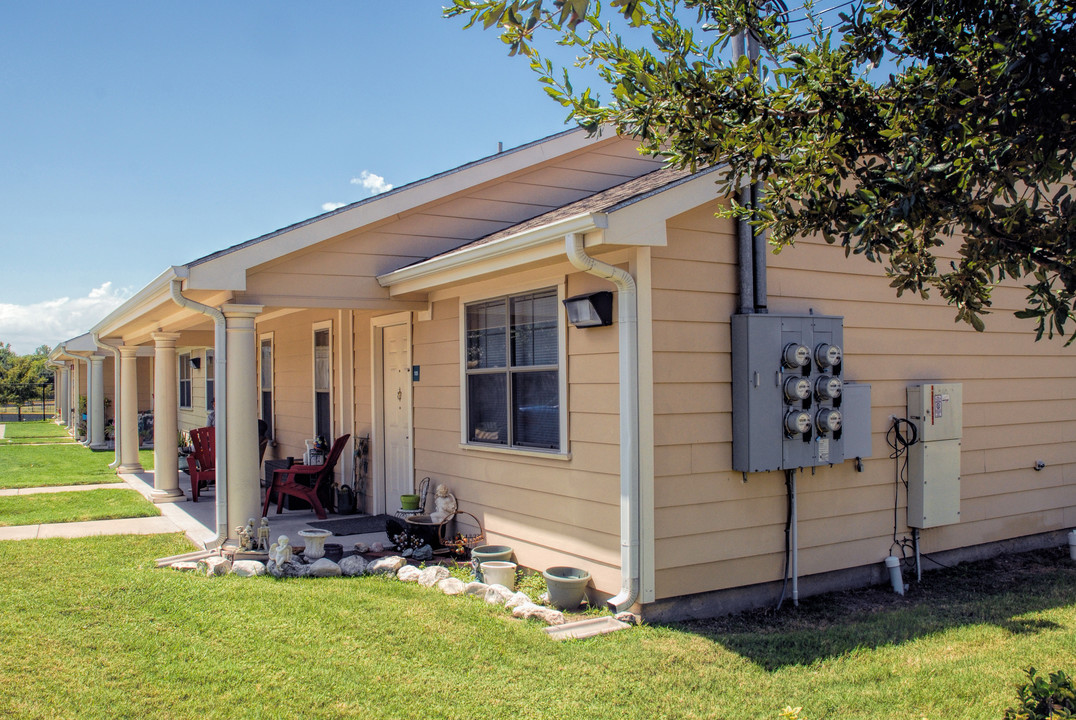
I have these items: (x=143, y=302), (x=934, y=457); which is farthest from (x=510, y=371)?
(x=143, y=302)

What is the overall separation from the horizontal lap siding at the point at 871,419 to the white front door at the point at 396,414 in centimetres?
351

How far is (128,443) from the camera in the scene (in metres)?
13.6

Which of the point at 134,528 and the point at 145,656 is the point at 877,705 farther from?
the point at 134,528

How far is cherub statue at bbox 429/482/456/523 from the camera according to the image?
279 inches

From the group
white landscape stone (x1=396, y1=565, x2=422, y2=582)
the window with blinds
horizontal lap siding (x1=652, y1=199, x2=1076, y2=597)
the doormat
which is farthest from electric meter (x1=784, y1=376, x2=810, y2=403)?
the doormat

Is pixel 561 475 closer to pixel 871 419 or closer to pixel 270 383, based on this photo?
pixel 871 419

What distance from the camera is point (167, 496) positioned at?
34.6 ft

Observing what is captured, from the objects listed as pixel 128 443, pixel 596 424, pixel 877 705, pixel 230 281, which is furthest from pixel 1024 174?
pixel 128 443

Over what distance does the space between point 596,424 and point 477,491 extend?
1.80 metres

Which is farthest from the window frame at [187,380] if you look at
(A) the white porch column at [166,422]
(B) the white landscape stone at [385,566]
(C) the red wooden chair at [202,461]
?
(B) the white landscape stone at [385,566]

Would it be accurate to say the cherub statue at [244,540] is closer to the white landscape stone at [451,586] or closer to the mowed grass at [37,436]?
the white landscape stone at [451,586]

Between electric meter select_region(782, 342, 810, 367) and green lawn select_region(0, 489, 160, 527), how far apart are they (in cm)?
733

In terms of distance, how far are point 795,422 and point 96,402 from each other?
57.1 ft

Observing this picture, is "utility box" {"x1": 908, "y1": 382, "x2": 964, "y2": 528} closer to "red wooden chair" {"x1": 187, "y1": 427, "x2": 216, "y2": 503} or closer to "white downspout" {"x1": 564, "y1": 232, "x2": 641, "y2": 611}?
"white downspout" {"x1": 564, "y1": 232, "x2": 641, "y2": 611}
